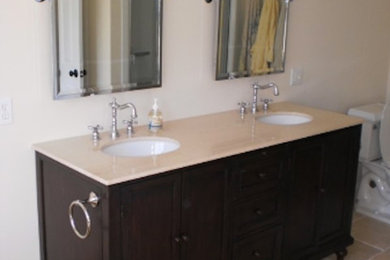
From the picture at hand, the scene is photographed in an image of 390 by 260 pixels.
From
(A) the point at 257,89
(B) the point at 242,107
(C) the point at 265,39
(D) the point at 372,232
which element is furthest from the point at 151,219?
(D) the point at 372,232

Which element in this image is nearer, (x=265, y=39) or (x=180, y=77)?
(x=180, y=77)

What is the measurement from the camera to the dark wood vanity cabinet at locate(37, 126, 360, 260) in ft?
6.81

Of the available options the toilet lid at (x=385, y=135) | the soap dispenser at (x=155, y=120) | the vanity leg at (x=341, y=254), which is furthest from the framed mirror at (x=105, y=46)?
the toilet lid at (x=385, y=135)

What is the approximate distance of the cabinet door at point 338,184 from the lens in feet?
9.62

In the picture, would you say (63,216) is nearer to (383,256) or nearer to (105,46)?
(105,46)

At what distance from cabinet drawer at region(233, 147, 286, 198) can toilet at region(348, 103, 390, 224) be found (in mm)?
1279

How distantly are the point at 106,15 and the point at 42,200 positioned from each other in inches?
32.5

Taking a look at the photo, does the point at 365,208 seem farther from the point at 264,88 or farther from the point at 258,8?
the point at 258,8

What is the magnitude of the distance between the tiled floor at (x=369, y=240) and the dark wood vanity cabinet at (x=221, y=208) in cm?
23

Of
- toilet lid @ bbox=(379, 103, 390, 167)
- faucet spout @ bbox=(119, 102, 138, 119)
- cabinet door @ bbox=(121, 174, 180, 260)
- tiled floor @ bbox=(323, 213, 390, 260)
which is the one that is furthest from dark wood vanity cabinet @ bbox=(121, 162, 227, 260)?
toilet lid @ bbox=(379, 103, 390, 167)

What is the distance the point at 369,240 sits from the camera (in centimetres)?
351

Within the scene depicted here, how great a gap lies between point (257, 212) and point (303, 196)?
0.35 m

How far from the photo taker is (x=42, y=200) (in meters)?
2.36

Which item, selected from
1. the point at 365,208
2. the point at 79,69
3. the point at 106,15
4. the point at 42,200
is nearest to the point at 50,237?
the point at 42,200
